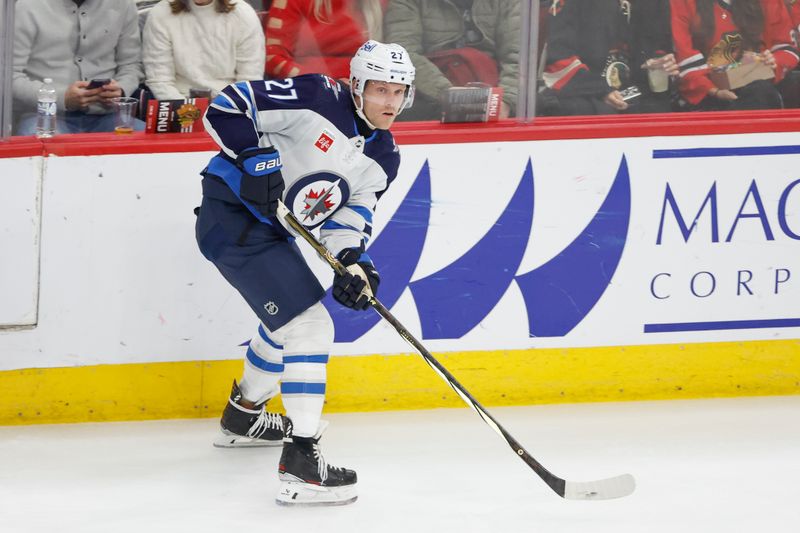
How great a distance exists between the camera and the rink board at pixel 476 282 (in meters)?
3.79

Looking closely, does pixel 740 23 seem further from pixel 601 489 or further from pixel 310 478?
pixel 310 478

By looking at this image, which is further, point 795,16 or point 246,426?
point 795,16

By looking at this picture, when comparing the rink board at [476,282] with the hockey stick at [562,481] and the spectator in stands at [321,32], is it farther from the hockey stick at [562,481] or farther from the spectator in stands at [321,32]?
the hockey stick at [562,481]

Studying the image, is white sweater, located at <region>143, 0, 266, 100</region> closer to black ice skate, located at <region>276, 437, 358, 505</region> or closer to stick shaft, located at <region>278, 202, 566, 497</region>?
stick shaft, located at <region>278, 202, 566, 497</region>

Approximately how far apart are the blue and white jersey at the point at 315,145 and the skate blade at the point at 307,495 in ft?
2.03

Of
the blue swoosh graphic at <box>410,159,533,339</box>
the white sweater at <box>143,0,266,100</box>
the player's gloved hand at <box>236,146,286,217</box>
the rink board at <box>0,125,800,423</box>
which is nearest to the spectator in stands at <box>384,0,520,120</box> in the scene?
the rink board at <box>0,125,800,423</box>

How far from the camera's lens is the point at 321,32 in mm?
4043

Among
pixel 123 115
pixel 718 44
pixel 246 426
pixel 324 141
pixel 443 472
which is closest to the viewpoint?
pixel 324 141

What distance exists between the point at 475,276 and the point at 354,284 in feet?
2.79

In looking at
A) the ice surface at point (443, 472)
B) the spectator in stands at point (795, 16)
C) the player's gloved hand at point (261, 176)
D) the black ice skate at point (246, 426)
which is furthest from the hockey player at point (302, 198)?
the spectator in stands at point (795, 16)

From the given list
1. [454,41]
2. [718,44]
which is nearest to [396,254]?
[454,41]

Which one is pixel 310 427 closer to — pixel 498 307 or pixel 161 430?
pixel 161 430

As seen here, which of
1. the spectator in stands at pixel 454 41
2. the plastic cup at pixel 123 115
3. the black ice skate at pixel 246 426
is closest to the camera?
the black ice skate at pixel 246 426

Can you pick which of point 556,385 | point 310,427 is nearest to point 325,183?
point 310,427
